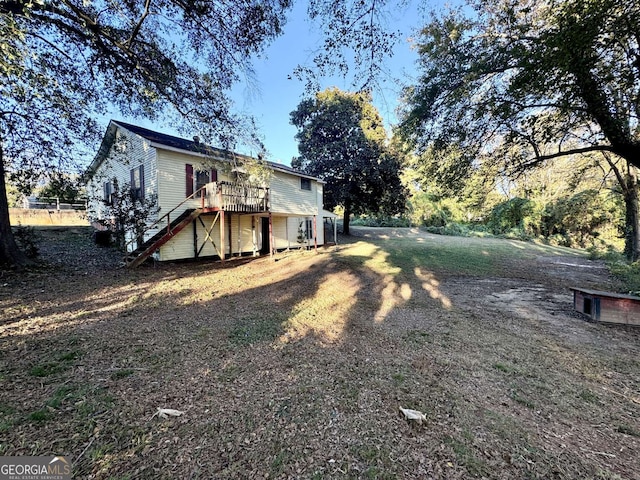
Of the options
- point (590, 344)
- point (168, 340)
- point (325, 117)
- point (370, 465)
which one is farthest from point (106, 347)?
point (325, 117)

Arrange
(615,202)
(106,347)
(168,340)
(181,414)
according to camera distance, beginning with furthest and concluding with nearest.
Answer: (615,202) → (168,340) → (106,347) → (181,414)

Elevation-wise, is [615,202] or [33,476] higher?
[615,202]

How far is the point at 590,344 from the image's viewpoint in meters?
4.41

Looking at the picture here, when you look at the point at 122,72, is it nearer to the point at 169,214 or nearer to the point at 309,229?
the point at 169,214

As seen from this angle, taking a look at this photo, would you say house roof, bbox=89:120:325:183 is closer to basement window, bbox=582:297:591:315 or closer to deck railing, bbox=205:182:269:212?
deck railing, bbox=205:182:269:212

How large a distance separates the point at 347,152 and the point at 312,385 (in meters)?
19.2

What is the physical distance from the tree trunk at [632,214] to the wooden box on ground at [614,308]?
33.1 ft

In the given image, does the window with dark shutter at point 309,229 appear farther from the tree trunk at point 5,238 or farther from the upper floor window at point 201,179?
the tree trunk at point 5,238

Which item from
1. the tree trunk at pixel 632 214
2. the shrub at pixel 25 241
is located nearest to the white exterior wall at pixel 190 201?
the shrub at pixel 25 241

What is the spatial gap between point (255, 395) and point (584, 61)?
24.7ft

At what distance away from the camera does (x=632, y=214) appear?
1216cm

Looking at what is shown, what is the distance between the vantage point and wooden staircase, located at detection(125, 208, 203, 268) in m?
9.69

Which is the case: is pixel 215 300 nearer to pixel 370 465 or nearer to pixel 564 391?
A: pixel 370 465

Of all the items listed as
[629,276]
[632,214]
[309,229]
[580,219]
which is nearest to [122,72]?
[309,229]
